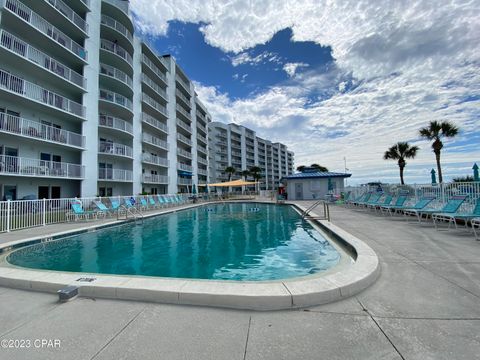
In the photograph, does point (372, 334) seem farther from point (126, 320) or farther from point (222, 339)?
point (126, 320)

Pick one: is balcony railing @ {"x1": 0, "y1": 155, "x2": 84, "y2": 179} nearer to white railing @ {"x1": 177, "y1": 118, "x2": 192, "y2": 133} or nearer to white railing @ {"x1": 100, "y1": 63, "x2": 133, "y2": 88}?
white railing @ {"x1": 100, "y1": 63, "x2": 133, "y2": 88}

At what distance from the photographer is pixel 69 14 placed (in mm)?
18938

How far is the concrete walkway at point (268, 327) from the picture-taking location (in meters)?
2.12

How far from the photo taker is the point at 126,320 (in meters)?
2.71

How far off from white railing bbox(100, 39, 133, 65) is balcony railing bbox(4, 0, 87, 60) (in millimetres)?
3221

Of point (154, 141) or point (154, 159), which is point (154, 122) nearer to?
point (154, 141)

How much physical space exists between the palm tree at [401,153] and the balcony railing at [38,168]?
3618 centimetres

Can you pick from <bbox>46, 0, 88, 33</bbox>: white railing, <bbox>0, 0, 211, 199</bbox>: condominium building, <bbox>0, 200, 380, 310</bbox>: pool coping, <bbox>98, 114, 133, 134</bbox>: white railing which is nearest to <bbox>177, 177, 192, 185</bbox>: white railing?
<bbox>0, 0, 211, 199</bbox>: condominium building

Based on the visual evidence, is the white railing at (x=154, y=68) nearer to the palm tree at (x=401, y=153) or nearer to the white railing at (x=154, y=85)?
the white railing at (x=154, y=85)

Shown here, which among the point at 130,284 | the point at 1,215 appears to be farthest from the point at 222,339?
the point at 1,215

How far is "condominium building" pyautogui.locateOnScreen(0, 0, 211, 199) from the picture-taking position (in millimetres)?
15633

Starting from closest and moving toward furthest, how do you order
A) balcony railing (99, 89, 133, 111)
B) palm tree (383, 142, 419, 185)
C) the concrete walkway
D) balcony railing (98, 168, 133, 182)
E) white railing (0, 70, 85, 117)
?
1. the concrete walkway
2. white railing (0, 70, 85, 117)
3. balcony railing (98, 168, 133, 182)
4. balcony railing (99, 89, 133, 111)
5. palm tree (383, 142, 419, 185)

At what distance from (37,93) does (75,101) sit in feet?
13.1

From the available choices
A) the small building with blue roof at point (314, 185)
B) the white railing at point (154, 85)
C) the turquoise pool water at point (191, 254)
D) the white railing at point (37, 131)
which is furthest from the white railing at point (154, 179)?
the turquoise pool water at point (191, 254)
